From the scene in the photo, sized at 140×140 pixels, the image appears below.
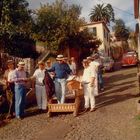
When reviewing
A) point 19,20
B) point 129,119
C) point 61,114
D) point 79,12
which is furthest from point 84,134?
point 79,12

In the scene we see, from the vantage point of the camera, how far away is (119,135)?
9.70 meters

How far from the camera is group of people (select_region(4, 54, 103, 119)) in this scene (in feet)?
41.0

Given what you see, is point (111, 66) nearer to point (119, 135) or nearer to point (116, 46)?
point (119, 135)

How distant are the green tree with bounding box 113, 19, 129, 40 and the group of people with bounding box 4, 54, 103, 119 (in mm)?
60998

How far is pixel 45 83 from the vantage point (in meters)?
13.0

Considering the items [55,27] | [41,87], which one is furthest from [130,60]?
[41,87]

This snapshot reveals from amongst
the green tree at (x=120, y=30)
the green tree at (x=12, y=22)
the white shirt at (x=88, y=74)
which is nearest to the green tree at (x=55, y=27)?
the green tree at (x=12, y=22)

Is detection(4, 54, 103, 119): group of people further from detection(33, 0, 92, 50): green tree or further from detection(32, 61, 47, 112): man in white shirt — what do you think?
detection(33, 0, 92, 50): green tree

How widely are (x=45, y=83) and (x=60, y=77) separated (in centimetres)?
54

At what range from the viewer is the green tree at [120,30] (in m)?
73.2

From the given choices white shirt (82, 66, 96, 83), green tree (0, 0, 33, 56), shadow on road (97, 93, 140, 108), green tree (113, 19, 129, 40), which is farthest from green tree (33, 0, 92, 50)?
green tree (113, 19, 129, 40)

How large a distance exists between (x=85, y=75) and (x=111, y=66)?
59.8 feet

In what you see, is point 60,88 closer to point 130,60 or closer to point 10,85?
point 10,85

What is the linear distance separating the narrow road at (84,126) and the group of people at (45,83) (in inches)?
18.8
